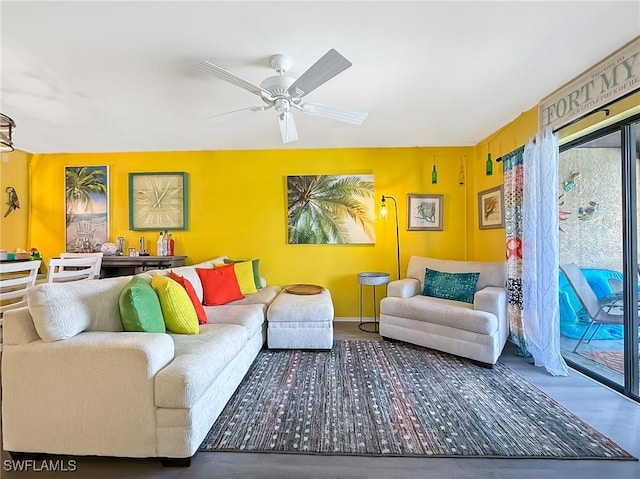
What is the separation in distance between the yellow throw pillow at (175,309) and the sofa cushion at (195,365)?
7 cm

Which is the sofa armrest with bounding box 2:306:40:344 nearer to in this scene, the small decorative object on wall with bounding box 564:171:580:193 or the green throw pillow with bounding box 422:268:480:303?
the green throw pillow with bounding box 422:268:480:303

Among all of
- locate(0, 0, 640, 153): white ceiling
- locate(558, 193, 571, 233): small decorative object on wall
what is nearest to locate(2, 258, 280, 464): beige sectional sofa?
locate(0, 0, 640, 153): white ceiling

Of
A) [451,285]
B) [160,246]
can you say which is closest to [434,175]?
[451,285]

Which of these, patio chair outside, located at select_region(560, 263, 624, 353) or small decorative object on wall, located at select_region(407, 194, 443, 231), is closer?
patio chair outside, located at select_region(560, 263, 624, 353)

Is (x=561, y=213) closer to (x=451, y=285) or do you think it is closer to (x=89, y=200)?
(x=451, y=285)

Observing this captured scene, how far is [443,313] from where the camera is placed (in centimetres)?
297

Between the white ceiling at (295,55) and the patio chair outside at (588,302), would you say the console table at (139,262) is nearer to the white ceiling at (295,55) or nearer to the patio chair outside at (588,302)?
the white ceiling at (295,55)

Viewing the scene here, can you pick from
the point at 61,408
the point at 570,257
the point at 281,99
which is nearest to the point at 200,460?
the point at 61,408

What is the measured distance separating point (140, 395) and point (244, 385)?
0.99 metres

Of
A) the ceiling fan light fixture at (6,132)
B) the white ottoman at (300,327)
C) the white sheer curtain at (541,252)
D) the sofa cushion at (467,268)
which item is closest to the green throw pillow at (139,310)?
the white ottoman at (300,327)

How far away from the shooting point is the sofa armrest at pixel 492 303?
286cm

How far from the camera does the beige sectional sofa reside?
156 centimetres

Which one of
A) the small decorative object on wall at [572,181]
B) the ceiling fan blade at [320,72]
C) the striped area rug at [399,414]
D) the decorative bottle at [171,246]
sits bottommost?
the striped area rug at [399,414]

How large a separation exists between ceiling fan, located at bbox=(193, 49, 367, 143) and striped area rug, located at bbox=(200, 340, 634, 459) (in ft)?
6.86
